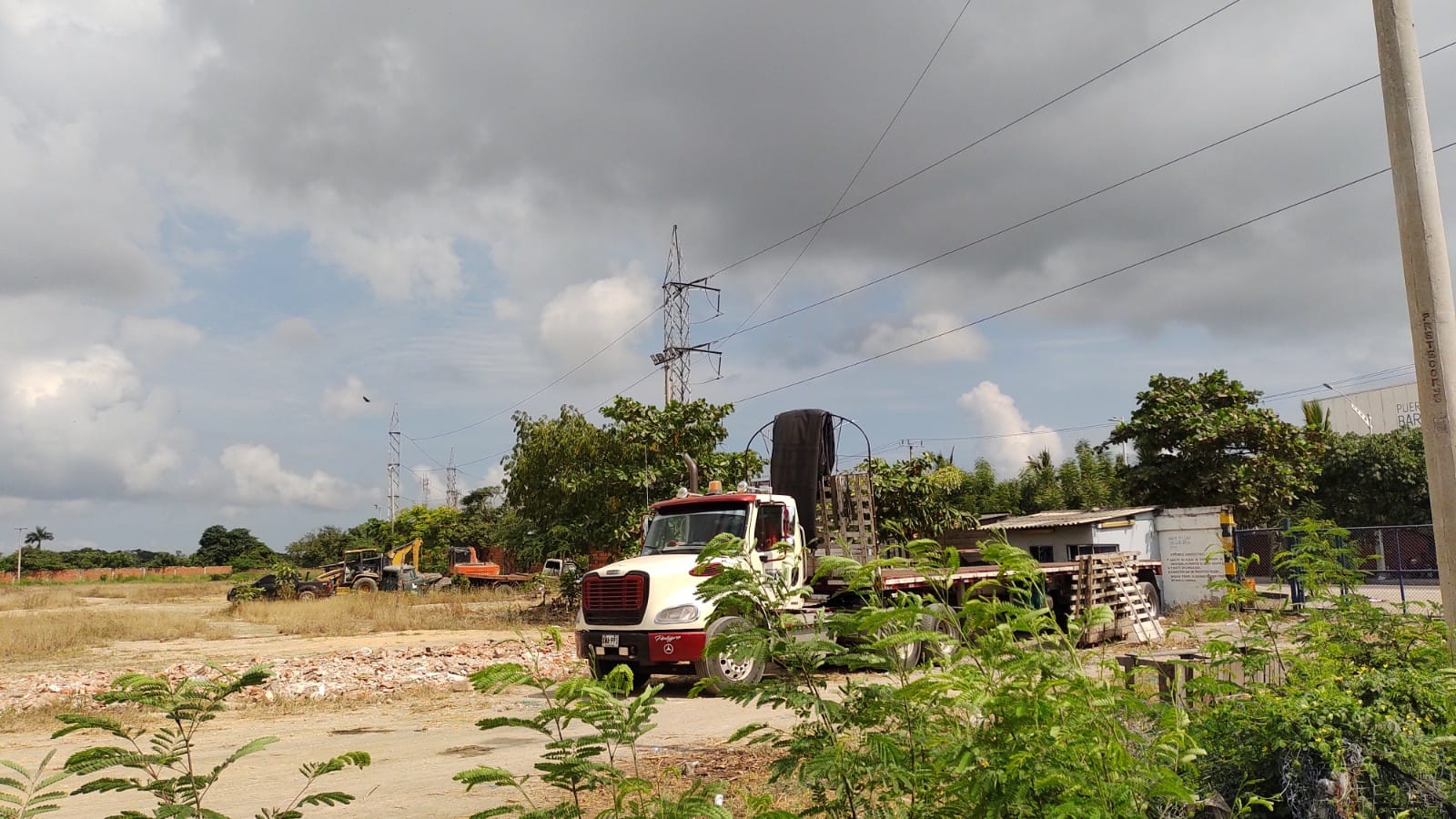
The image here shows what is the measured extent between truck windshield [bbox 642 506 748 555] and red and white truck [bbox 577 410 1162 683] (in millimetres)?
14

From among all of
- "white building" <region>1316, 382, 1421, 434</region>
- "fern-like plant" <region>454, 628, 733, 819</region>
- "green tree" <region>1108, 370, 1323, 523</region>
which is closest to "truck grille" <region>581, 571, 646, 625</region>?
"fern-like plant" <region>454, 628, 733, 819</region>

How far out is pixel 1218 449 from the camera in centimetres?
2616

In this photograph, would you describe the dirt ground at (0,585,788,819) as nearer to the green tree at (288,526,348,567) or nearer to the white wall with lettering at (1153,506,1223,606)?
the white wall with lettering at (1153,506,1223,606)

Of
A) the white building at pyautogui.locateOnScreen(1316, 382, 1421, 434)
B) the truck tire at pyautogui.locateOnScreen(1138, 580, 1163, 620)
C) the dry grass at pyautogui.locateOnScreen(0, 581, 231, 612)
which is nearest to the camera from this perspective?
the truck tire at pyautogui.locateOnScreen(1138, 580, 1163, 620)

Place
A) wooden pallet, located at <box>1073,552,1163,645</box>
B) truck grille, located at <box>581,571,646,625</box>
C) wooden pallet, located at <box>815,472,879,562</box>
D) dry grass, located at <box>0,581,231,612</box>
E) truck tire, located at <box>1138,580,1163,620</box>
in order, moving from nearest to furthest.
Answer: truck grille, located at <box>581,571,646,625</box> → wooden pallet, located at <box>815,472,879,562</box> → wooden pallet, located at <box>1073,552,1163,645</box> → truck tire, located at <box>1138,580,1163,620</box> → dry grass, located at <box>0,581,231,612</box>

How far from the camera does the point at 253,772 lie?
24.5 feet

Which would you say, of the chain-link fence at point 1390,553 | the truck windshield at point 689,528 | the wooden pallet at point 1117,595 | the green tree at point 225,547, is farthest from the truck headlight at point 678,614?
the green tree at point 225,547

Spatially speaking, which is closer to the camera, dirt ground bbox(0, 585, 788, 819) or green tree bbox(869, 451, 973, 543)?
dirt ground bbox(0, 585, 788, 819)

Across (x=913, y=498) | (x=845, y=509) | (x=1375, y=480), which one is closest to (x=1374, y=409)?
(x=1375, y=480)

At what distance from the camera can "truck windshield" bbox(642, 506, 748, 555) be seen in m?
11.8

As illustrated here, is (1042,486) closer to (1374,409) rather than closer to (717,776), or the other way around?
(1374,409)

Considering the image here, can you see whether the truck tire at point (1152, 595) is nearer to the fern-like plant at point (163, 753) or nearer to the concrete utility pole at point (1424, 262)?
the concrete utility pole at point (1424, 262)

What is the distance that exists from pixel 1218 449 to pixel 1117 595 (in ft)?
42.0

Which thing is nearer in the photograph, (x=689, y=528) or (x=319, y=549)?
(x=689, y=528)
